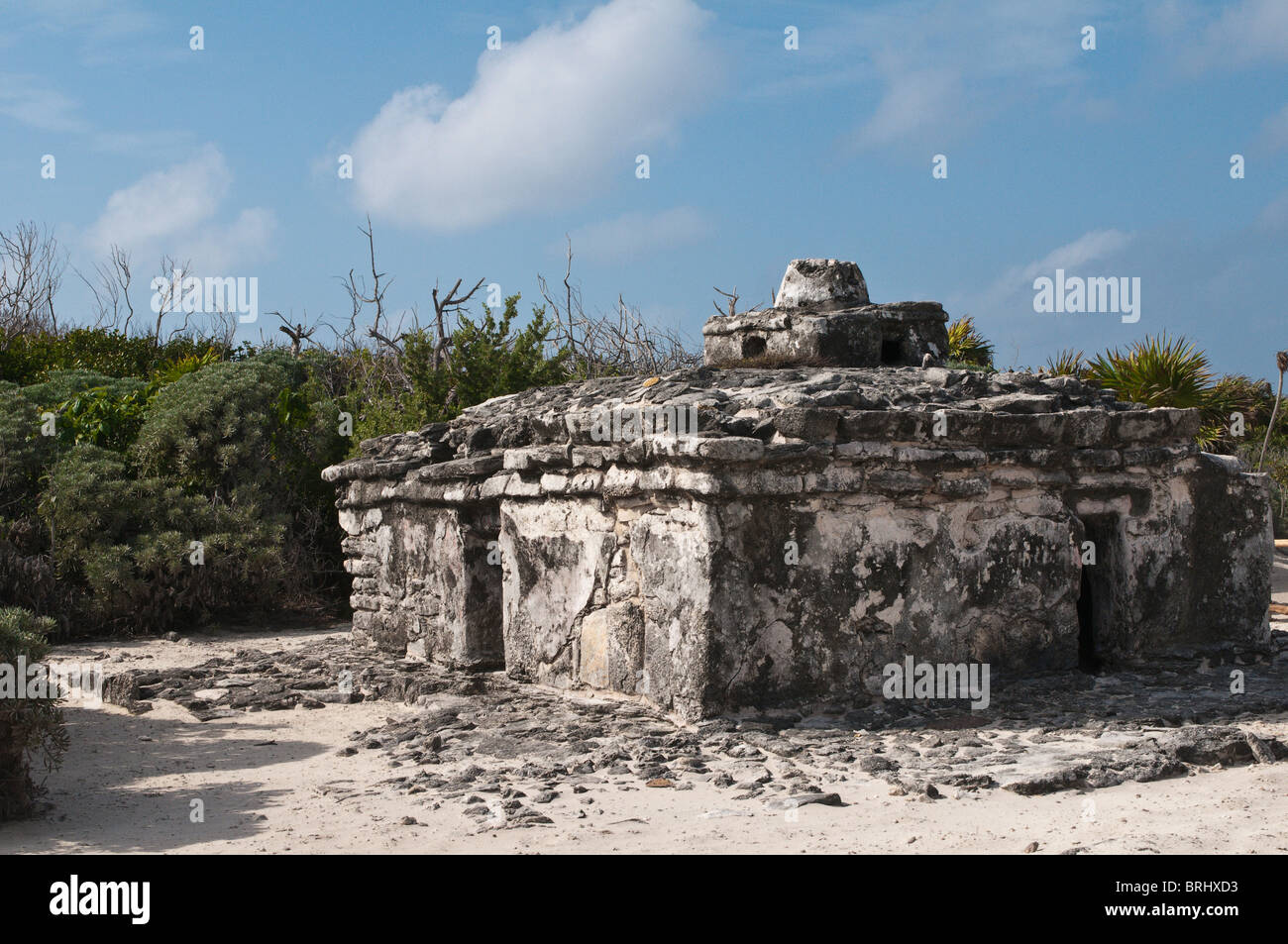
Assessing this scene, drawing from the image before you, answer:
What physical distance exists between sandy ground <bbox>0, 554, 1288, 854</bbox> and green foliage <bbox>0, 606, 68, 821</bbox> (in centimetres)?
13

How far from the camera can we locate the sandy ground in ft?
13.8

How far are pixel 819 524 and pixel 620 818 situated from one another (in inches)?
81.6

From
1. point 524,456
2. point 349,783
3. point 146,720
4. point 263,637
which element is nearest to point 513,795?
point 349,783

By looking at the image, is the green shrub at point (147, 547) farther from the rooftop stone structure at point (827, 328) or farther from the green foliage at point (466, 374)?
the rooftop stone structure at point (827, 328)

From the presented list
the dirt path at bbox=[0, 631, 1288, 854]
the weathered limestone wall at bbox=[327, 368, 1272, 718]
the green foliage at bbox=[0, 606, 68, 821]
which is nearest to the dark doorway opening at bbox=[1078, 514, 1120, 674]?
the weathered limestone wall at bbox=[327, 368, 1272, 718]

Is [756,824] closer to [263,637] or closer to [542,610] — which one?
[542,610]

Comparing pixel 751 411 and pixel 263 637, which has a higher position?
pixel 751 411

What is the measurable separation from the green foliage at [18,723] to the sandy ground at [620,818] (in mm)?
132

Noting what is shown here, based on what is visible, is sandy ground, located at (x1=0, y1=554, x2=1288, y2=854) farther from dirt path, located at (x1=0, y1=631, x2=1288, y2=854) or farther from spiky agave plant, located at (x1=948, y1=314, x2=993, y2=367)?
spiky agave plant, located at (x1=948, y1=314, x2=993, y2=367)

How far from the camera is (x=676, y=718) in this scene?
6.05 meters

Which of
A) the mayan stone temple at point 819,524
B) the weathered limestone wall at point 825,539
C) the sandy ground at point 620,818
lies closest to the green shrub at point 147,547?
the mayan stone temple at point 819,524

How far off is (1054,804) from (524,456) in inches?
144

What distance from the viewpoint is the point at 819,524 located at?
6121mm

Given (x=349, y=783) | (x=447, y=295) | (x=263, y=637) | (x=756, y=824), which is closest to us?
(x=756, y=824)
